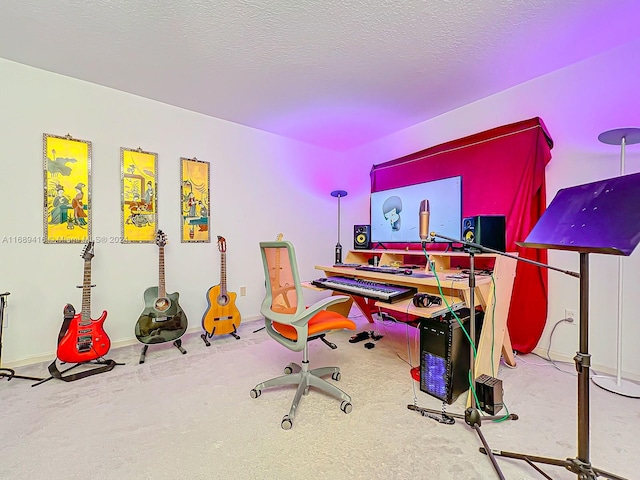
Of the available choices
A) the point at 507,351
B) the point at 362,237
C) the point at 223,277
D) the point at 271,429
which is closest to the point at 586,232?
the point at 507,351

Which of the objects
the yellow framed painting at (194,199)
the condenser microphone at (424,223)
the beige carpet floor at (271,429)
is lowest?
the beige carpet floor at (271,429)

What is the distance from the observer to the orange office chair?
1560 mm

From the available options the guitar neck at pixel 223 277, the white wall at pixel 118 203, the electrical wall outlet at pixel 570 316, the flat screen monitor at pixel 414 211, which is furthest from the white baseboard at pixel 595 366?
the guitar neck at pixel 223 277

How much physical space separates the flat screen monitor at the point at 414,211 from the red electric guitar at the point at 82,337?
2.52 meters

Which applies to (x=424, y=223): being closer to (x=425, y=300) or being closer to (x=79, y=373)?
(x=425, y=300)

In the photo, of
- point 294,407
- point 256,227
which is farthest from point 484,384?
point 256,227

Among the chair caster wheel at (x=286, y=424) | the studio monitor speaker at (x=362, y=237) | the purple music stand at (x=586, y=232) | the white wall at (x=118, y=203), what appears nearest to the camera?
the purple music stand at (x=586, y=232)

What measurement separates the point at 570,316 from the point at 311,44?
279 cm

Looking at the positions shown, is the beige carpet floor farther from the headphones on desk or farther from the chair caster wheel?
the headphones on desk

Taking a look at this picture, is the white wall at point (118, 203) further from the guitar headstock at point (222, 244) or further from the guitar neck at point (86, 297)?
the guitar neck at point (86, 297)

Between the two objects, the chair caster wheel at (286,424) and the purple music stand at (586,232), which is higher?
the purple music stand at (586,232)

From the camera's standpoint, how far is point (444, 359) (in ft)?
5.65

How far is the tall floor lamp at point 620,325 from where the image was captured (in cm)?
172

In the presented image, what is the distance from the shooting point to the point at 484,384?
1.62 m
